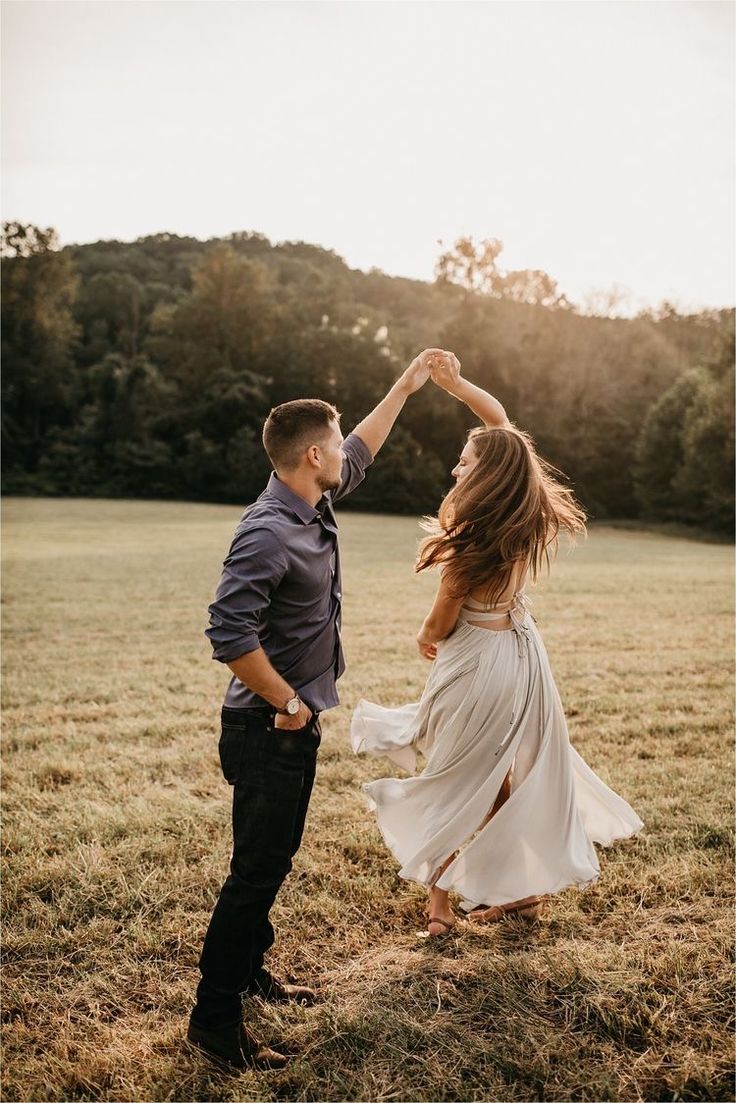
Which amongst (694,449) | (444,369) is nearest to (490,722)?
(444,369)

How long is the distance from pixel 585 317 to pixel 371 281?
67.2ft

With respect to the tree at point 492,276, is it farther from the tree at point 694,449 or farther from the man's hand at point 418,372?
the man's hand at point 418,372

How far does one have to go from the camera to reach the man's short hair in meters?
2.90

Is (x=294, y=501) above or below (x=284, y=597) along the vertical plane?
above

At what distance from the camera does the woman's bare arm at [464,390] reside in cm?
378

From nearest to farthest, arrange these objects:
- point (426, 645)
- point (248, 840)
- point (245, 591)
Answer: point (245, 591) → point (248, 840) → point (426, 645)

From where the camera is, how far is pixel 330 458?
2.98m

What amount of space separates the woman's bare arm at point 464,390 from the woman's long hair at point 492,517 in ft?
1.33

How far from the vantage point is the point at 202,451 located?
Result: 46.3 m

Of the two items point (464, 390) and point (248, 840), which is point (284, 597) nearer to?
point (248, 840)

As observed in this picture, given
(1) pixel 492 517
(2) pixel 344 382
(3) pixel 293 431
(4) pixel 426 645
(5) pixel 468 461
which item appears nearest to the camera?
(3) pixel 293 431

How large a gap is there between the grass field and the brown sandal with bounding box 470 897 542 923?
67mm

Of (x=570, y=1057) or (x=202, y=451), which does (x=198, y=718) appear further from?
(x=202, y=451)

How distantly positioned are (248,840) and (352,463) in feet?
5.10
